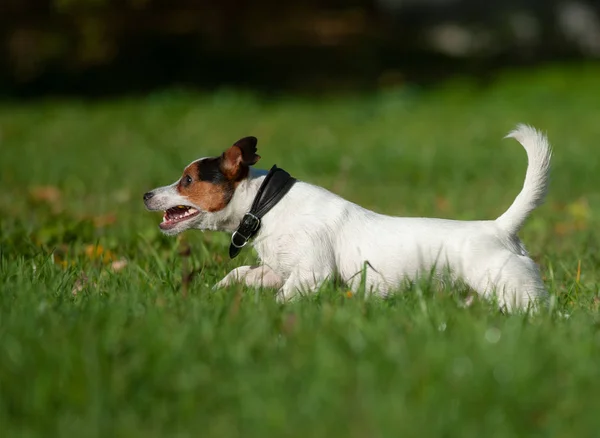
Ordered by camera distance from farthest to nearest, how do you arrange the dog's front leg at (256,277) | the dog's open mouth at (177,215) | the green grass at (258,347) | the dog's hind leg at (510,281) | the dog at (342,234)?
the dog's open mouth at (177,215) < the dog's front leg at (256,277) < the dog at (342,234) < the dog's hind leg at (510,281) < the green grass at (258,347)

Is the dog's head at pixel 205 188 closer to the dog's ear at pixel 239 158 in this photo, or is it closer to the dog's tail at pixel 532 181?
the dog's ear at pixel 239 158

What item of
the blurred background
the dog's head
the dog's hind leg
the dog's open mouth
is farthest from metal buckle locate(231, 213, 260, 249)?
the blurred background

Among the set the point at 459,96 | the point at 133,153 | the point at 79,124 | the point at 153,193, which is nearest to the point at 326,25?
the point at 459,96

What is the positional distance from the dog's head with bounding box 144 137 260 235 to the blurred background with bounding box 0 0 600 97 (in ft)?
46.3

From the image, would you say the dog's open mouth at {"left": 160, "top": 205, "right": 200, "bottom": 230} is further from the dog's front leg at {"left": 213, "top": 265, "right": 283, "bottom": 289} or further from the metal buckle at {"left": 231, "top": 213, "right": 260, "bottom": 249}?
the dog's front leg at {"left": 213, "top": 265, "right": 283, "bottom": 289}

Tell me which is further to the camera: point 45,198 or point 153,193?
point 45,198

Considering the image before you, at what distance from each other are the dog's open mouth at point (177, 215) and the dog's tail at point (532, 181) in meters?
1.50

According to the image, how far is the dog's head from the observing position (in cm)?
427

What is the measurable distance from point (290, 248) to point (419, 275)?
23.9 inches

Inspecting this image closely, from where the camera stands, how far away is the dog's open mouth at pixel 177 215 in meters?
4.40

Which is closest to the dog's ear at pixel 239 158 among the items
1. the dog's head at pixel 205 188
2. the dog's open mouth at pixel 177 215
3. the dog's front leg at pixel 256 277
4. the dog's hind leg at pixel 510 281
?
the dog's head at pixel 205 188

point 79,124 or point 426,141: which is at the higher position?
point 426,141

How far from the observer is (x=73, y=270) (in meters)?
4.31

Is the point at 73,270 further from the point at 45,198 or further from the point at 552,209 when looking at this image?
the point at 552,209
